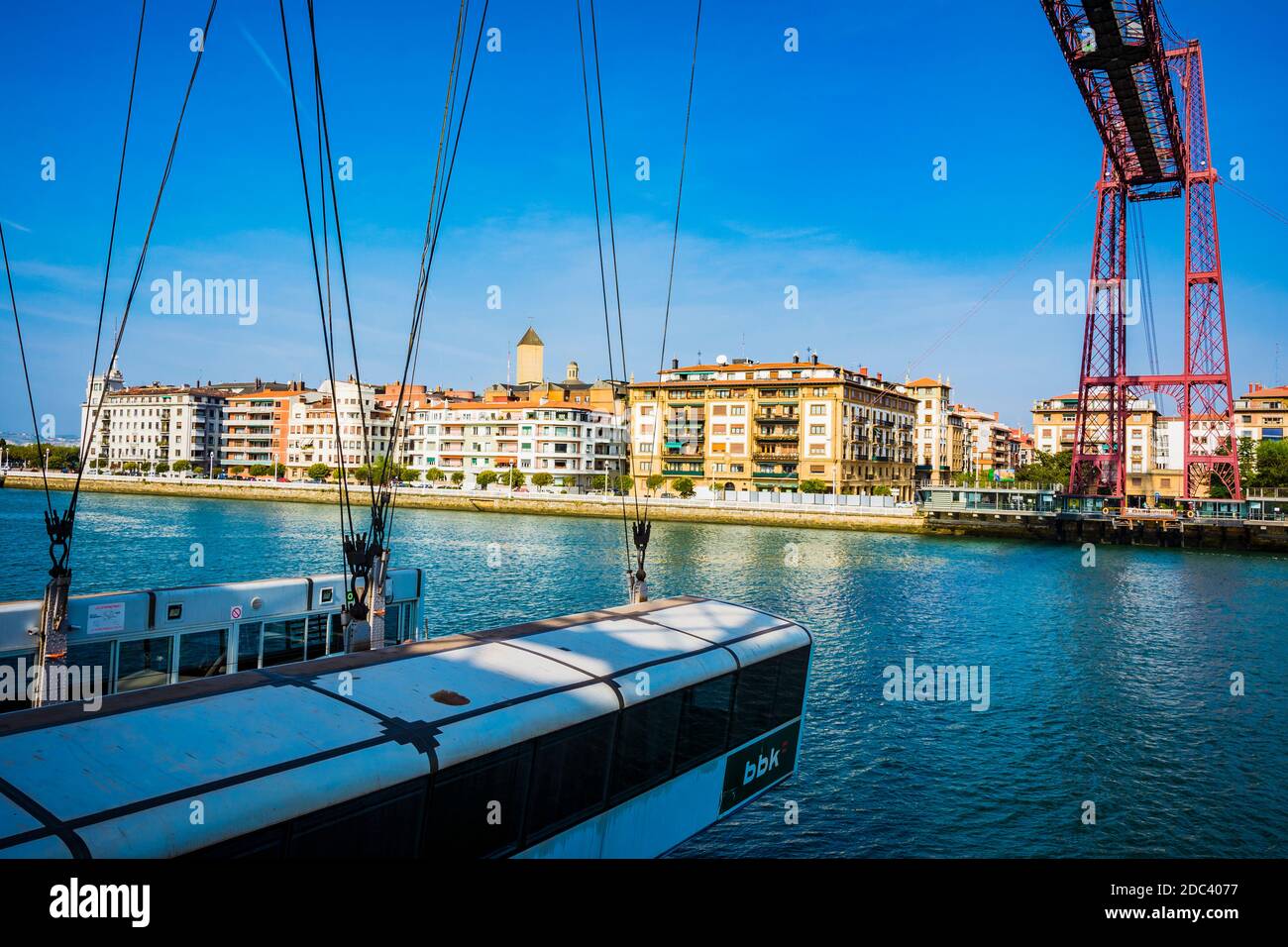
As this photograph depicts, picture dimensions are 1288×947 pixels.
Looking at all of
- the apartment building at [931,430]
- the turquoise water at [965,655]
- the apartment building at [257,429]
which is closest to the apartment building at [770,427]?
the apartment building at [931,430]

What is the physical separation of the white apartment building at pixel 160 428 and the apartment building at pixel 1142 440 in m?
140

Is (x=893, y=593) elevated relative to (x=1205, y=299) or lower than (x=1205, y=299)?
lower

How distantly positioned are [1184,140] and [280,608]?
74.0 m

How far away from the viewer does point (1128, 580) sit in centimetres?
4606

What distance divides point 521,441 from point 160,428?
76258 mm

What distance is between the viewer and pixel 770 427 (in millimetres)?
103938

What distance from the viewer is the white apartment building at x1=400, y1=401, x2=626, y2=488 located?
115 metres

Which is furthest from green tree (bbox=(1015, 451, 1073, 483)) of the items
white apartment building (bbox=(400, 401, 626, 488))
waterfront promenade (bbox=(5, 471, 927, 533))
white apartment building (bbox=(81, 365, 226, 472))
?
white apartment building (bbox=(81, 365, 226, 472))

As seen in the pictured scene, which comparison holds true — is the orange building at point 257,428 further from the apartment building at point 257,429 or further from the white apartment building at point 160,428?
the white apartment building at point 160,428

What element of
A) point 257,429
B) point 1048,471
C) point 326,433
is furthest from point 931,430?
point 257,429

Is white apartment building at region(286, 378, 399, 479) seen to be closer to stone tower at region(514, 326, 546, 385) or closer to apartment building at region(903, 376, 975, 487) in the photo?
stone tower at region(514, 326, 546, 385)

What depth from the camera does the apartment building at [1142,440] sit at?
129000 millimetres
